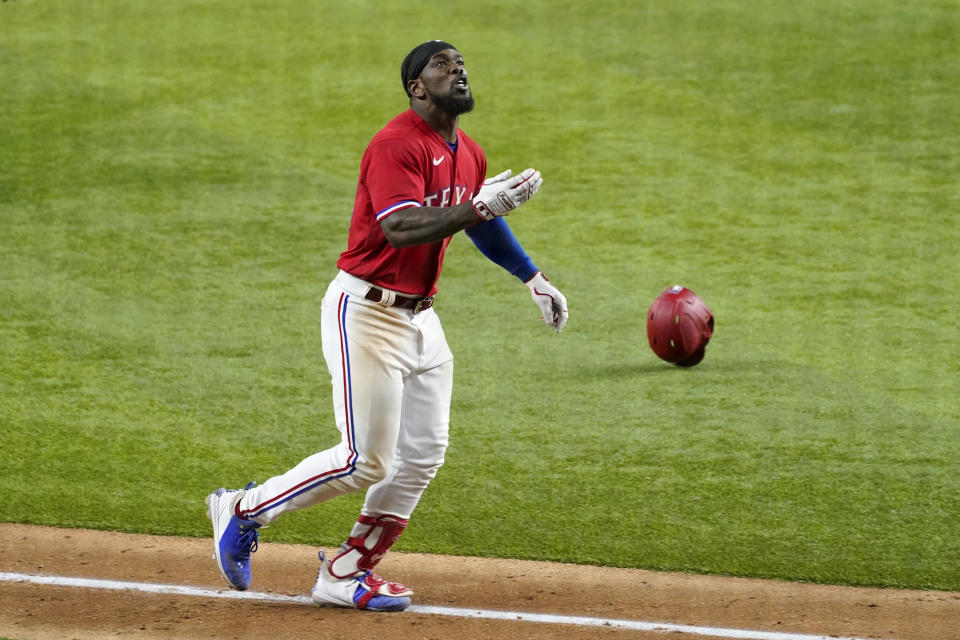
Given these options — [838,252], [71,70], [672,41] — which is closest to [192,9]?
[71,70]

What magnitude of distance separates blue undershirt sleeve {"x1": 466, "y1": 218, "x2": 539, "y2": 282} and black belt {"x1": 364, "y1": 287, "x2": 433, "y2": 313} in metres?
0.42

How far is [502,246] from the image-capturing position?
221 inches

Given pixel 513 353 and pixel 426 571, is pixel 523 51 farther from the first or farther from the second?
pixel 426 571

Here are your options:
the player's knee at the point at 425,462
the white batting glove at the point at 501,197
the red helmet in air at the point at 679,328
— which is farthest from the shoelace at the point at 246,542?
the red helmet in air at the point at 679,328

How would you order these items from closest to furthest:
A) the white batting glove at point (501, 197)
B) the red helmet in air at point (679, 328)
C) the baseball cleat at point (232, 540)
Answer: the white batting glove at point (501, 197) < the baseball cleat at point (232, 540) < the red helmet in air at point (679, 328)

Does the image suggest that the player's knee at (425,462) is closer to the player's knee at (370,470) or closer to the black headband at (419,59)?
the player's knee at (370,470)

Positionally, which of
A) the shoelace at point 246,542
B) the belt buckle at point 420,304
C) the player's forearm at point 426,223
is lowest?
the shoelace at point 246,542

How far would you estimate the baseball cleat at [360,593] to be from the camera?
5.33 m

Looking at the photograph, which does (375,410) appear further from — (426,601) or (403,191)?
(426,601)

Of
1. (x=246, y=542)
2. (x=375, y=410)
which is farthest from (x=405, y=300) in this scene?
(x=246, y=542)

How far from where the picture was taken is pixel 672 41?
1866 centimetres

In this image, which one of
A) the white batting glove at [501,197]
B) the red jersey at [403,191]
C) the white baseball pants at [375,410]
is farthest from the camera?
the white baseball pants at [375,410]

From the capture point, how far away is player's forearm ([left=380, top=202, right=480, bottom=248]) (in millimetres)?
4750

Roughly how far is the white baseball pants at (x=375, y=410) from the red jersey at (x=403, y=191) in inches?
4.0
